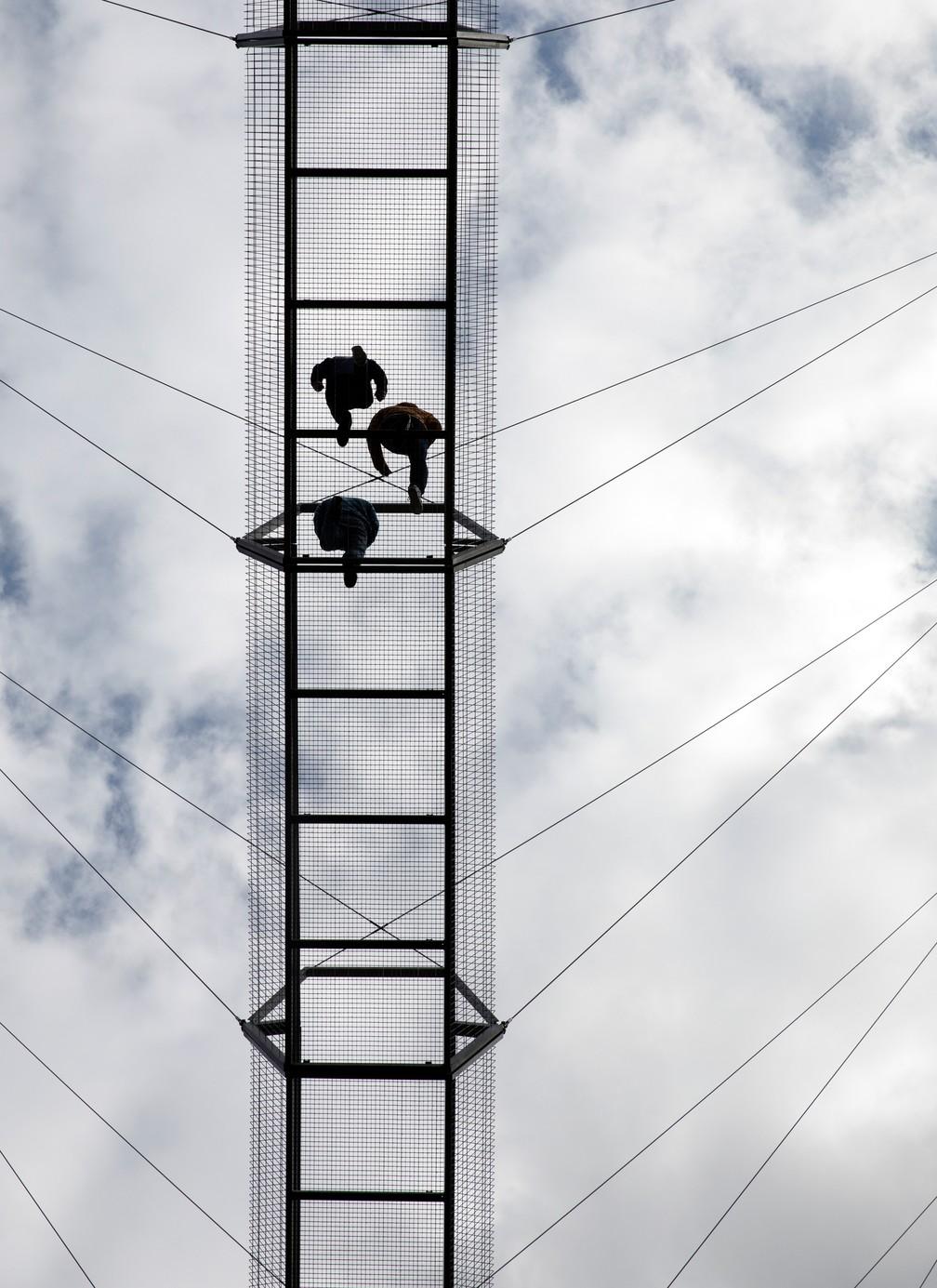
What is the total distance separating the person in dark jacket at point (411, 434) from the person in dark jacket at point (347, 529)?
52 cm

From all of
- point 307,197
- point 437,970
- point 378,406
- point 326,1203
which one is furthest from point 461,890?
point 307,197

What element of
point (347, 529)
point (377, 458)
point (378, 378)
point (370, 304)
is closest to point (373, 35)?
point (370, 304)

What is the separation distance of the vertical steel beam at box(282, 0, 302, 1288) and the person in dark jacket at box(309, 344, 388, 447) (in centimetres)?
28

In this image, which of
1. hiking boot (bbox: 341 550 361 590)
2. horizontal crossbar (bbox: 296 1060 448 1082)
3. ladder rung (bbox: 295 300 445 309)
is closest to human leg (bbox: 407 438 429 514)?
hiking boot (bbox: 341 550 361 590)

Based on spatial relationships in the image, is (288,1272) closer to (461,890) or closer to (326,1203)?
(326,1203)

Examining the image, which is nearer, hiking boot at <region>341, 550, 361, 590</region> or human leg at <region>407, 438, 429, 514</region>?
hiking boot at <region>341, 550, 361, 590</region>

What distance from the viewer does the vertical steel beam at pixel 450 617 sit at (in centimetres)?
1497

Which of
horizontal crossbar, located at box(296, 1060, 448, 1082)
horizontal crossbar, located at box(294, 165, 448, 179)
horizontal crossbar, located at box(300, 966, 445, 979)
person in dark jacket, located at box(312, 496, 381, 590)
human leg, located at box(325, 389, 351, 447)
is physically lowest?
horizontal crossbar, located at box(296, 1060, 448, 1082)

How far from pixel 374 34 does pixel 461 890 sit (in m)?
7.32

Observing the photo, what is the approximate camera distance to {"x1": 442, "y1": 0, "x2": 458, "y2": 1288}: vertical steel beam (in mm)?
14969

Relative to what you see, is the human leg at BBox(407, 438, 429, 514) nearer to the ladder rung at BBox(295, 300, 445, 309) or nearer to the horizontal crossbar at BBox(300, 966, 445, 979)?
the ladder rung at BBox(295, 300, 445, 309)

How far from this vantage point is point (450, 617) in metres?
15.5

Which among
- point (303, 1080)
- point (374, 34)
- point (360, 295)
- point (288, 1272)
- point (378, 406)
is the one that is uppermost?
point (374, 34)

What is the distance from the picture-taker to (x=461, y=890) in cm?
1588
